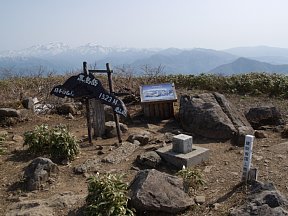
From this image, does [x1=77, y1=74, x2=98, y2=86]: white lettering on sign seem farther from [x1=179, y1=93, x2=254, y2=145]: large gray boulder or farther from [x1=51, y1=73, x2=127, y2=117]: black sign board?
[x1=179, y1=93, x2=254, y2=145]: large gray boulder

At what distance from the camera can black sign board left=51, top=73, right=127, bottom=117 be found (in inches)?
304

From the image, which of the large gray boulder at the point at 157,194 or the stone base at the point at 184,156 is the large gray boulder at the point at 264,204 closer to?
the large gray boulder at the point at 157,194

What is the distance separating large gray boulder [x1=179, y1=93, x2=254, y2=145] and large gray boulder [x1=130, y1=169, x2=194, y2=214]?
3.09m

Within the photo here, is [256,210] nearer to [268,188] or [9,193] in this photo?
[268,188]

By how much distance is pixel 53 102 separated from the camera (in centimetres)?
1124

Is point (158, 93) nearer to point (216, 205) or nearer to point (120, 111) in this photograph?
point (120, 111)

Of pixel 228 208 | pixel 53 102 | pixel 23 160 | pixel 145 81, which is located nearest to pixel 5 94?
pixel 53 102

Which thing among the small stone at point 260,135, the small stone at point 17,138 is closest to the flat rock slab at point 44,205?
the small stone at point 17,138

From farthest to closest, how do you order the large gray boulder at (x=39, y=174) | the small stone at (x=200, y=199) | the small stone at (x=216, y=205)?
the large gray boulder at (x=39, y=174) → the small stone at (x=200, y=199) → the small stone at (x=216, y=205)

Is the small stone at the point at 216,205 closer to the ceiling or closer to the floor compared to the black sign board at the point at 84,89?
closer to the floor

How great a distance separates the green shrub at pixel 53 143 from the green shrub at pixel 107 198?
79.0 inches

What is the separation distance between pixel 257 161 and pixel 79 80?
390cm

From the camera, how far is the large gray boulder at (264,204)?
438 cm

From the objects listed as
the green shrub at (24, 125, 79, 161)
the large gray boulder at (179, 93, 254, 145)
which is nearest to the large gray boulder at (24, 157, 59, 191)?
the green shrub at (24, 125, 79, 161)
